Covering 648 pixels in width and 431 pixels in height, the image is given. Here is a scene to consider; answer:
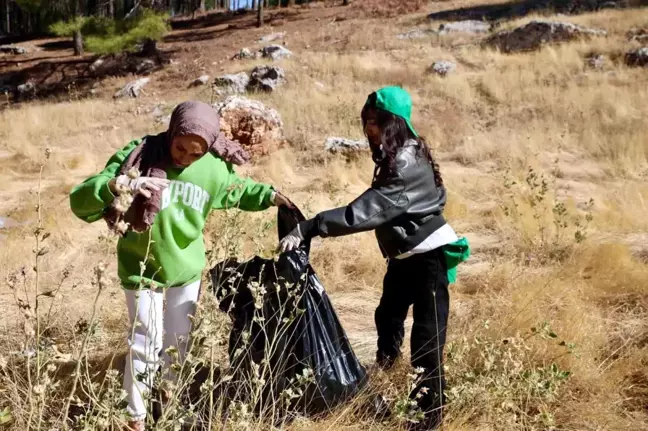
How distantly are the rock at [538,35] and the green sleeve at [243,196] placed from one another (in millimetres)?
13733

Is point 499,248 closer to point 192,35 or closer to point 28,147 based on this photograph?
point 28,147

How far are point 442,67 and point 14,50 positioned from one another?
2071cm

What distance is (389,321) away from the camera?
8.64 ft

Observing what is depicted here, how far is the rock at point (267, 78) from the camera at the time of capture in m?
13.5

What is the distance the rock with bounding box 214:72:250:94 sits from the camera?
13.7m

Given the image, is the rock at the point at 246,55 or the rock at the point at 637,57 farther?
the rock at the point at 246,55

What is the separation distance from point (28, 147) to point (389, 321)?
9440mm

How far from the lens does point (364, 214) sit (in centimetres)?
206

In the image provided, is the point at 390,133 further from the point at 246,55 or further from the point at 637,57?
the point at 246,55

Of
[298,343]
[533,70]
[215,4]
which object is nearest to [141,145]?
[298,343]

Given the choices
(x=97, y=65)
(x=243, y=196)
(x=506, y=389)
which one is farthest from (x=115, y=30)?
(x=506, y=389)

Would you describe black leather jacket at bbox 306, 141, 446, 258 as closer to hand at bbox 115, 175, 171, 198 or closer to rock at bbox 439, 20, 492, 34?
hand at bbox 115, 175, 171, 198

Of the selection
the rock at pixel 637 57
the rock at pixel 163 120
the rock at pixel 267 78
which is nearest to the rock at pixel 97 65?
the rock at pixel 267 78

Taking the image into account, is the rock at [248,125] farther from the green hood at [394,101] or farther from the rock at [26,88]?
the rock at [26,88]
